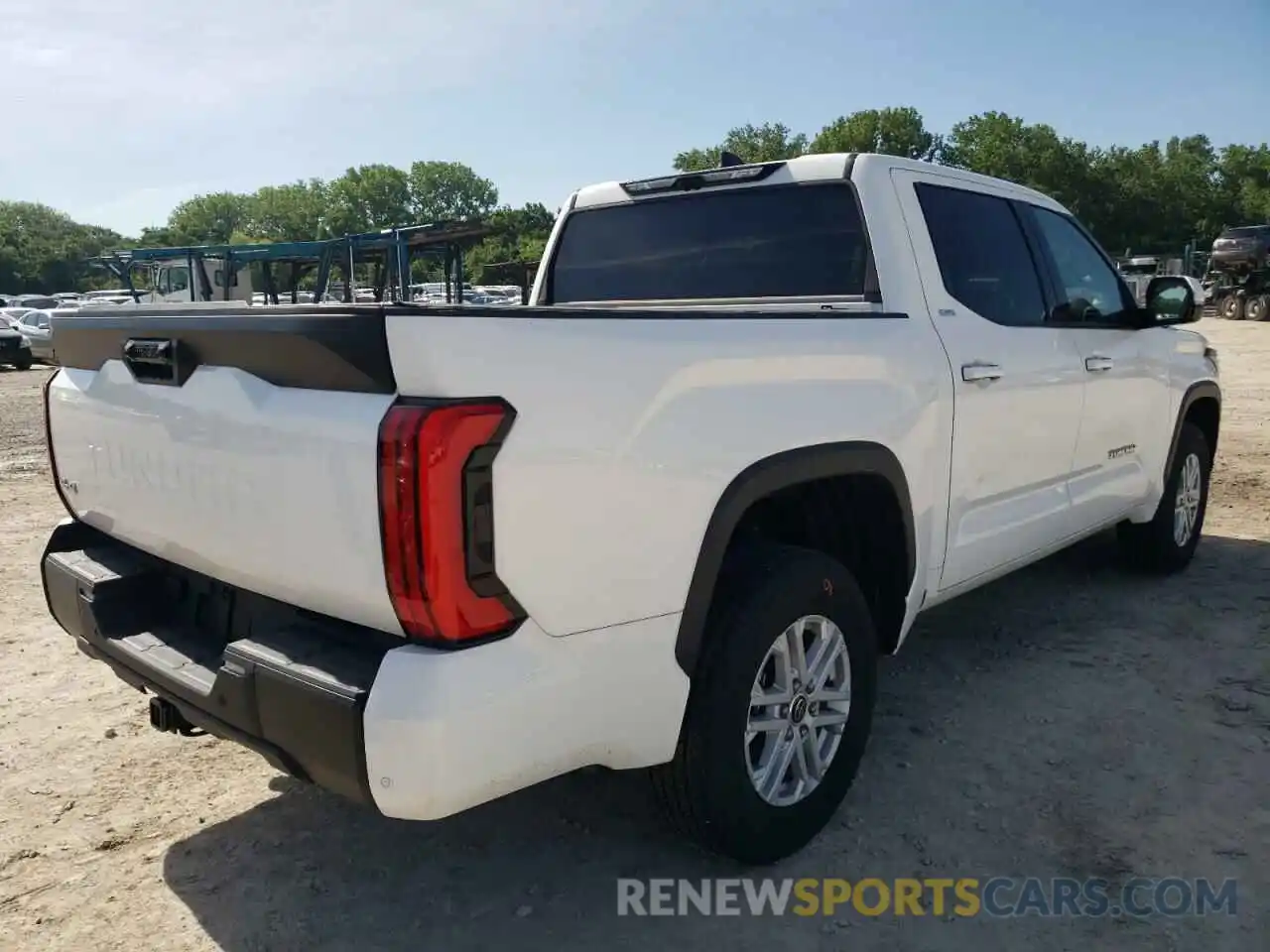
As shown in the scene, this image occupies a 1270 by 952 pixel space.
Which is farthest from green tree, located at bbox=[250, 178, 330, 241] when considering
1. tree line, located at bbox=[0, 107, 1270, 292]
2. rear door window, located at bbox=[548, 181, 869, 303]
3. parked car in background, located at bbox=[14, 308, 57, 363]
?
rear door window, located at bbox=[548, 181, 869, 303]

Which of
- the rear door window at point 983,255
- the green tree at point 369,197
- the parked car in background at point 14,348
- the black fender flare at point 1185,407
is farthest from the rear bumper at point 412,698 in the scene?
the green tree at point 369,197

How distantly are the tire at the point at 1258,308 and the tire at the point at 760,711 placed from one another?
30.7 m

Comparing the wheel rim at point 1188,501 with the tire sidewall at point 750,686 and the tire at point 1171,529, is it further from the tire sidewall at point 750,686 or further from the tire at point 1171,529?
the tire sidewall at point 750,686

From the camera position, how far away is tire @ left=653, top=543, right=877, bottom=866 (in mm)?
2439

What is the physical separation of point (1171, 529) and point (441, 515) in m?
4.57

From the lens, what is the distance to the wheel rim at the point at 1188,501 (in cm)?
526

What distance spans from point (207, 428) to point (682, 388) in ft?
3.55

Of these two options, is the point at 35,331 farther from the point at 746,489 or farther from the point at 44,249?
the point at 44,249

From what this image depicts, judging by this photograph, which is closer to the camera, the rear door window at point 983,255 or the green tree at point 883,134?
the rear door window at point 983,255

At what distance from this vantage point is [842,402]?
2.80m

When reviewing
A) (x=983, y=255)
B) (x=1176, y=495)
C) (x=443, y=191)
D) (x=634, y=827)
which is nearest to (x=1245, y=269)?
(x=1176, y=495)

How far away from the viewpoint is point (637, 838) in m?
2.90

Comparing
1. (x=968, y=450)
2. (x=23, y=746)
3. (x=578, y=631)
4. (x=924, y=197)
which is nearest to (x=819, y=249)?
(x=924, y=197)

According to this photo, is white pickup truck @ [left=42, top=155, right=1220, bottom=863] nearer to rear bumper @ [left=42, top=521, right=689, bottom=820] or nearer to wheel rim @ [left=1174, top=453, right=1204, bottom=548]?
rear bumper @ [left=42, top=521, right=689, bottom=820]
